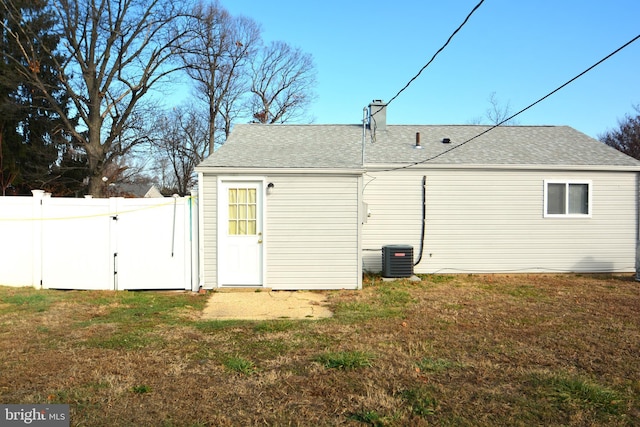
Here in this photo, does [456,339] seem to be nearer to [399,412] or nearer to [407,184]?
[399,412]

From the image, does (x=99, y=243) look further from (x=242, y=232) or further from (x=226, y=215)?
(x=242, y=232)

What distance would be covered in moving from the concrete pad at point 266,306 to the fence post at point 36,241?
3.59 meters

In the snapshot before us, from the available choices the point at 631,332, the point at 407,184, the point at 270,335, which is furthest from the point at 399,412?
the point at 407,184

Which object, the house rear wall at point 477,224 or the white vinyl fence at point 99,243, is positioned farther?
the house rear wall at point 477,224

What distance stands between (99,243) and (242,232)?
9.27 feet

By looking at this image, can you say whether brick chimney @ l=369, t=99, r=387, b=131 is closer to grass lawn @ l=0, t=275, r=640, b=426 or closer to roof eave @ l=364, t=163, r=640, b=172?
roof eave @ l=364, t=163, r=640, b=172

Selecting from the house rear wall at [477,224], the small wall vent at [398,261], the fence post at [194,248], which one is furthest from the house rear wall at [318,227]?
the house rear wall at [477,224]

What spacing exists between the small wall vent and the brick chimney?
4237mm

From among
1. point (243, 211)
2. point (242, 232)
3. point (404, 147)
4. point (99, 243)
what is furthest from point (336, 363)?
point (404, 147)

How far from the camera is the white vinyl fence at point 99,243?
344 inches

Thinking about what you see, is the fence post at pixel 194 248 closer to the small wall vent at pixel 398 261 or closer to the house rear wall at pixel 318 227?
the house rear wall at pixel 318 227

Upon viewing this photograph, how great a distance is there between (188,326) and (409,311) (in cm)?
347

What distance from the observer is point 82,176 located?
24.7 m

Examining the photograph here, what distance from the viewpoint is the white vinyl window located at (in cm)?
1101
